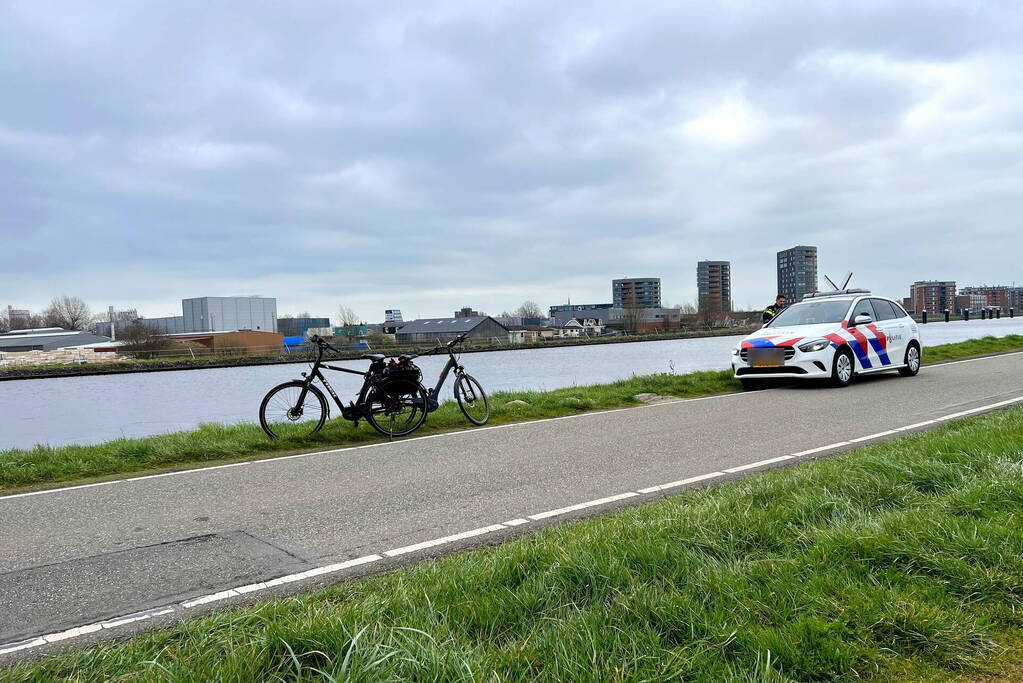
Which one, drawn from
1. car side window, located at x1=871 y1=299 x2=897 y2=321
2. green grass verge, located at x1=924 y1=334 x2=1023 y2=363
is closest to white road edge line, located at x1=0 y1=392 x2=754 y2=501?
car side window, located at x1=871 y1=299 x2=897 y2=321

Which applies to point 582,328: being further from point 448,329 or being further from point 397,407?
point 397,407

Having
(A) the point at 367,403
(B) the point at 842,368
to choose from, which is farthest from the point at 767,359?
(A) the point at 367,403

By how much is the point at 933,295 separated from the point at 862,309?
182569 mm

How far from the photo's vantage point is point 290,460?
8016mm

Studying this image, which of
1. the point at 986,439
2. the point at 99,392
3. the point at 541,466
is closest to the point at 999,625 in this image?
the point at 986,439

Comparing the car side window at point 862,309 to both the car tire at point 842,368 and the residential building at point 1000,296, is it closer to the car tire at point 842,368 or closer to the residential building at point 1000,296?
the car tire at point 842,368

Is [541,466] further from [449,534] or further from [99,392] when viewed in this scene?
[99,392]

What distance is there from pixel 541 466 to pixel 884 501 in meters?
3.24

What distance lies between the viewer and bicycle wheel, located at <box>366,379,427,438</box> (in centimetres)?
952

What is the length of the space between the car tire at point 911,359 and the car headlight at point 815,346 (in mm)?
3156

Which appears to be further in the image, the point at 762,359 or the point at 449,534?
the point at 762,359

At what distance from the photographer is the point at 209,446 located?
854 centimetres

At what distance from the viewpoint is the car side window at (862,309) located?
14570mm

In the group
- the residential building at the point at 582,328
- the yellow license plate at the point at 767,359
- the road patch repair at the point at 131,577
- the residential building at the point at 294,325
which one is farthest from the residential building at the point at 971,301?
the road patch repair at the point at 131,577
